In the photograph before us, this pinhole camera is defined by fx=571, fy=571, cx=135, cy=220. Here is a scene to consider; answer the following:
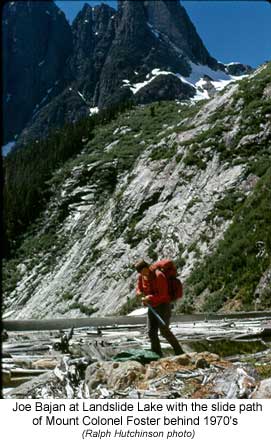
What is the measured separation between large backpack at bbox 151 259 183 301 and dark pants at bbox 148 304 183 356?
0.31m

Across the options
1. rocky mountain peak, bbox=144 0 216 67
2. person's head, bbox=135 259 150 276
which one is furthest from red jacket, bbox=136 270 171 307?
rocky mountain peak, bbox=144 0 216 67

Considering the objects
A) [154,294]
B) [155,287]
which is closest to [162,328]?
[154,294]

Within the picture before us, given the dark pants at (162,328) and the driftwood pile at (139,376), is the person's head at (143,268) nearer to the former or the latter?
the dark pants at (162,328)

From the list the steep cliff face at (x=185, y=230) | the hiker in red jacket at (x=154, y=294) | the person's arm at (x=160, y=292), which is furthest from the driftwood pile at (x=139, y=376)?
the steep cliff face at (x=185, y=230)

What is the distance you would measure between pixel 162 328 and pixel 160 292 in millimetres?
613

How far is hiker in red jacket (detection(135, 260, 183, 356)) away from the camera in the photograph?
26.2 feet

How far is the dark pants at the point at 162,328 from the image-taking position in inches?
328

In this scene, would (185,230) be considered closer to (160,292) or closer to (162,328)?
(162,328)

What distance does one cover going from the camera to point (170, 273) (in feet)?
26.4

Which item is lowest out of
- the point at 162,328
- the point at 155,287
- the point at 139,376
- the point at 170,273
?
the point at 139,376

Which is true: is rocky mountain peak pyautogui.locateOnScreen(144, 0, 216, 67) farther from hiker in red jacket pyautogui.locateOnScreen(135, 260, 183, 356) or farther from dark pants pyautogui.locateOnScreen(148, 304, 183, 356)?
dark pants pyautogui.locateOnScreen(148, 304, 183, 356)

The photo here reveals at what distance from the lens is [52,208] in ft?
216

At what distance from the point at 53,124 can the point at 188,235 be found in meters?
146

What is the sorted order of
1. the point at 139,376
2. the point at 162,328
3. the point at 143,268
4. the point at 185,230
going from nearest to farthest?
the point at 139,376 < the point at 143,268 < the point at 162,328 < the point at 185,230
